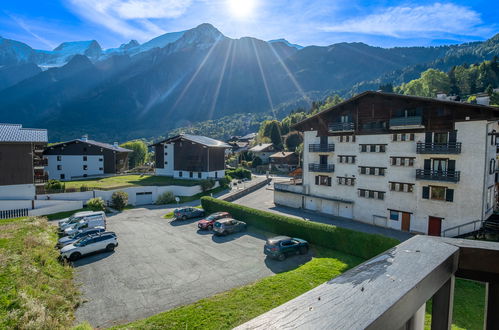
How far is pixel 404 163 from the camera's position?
28641 millimetres

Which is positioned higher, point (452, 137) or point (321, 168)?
point (452, 137)

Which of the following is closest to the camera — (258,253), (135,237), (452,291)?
(452,291)

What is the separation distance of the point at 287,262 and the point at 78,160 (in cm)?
5587

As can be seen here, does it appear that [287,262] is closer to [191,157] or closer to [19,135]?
[191,157]

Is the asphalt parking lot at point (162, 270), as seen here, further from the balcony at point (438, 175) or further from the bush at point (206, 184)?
→ the bush at point (206, 184)

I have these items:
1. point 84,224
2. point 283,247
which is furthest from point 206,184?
point 283,247

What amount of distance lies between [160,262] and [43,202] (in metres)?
25.2

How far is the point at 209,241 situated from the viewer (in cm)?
2628

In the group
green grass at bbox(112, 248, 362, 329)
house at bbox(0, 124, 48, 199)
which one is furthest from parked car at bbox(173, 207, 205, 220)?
house at bbox(0, 124, 48, 199)

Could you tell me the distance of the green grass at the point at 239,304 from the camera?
Result: 470 inches

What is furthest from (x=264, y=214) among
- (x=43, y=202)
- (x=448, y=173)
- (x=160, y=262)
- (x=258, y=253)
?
(x=43, y=202)

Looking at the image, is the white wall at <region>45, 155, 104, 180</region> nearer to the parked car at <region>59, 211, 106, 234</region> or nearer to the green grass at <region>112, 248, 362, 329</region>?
the parked car at <region>59, 211, 106, 234</region>

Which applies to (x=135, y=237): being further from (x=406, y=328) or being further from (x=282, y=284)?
(x=406, y=328)

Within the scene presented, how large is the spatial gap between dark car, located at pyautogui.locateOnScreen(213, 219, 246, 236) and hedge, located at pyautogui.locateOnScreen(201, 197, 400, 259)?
2349 millimetres
